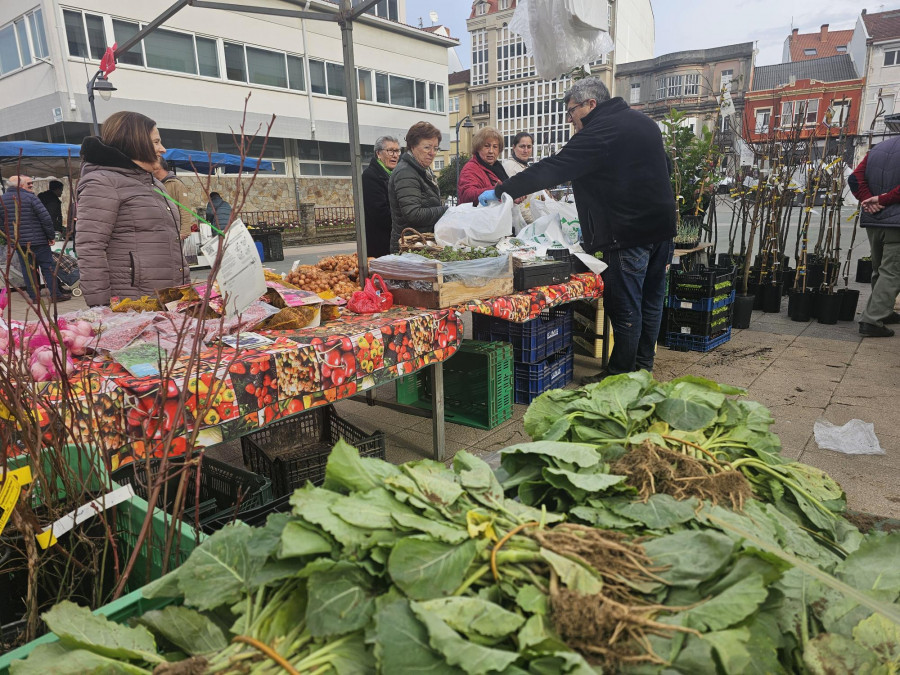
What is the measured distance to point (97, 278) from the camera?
310 centimetres

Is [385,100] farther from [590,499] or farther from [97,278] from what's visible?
[590,499]

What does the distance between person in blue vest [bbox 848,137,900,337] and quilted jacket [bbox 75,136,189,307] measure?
6.26 metres

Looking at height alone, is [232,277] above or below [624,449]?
above

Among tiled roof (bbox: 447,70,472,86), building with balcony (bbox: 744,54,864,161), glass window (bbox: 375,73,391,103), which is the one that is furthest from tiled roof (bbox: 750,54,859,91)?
glass window (bbox: 375,73,391,103)

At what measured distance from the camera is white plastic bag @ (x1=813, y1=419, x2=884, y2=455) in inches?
110

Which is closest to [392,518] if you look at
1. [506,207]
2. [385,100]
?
[506,207]

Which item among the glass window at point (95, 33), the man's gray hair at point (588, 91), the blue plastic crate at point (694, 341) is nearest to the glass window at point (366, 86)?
the glass window at point (95, 33)

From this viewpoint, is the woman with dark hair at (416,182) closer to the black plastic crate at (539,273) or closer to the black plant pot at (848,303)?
the black plastic crate at (539,273)

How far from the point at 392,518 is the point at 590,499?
1.67 feet

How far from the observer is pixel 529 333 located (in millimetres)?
4211

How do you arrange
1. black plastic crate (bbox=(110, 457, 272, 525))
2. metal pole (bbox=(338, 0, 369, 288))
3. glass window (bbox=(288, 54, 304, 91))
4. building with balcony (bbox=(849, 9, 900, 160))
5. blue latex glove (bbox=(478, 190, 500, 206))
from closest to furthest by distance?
black plastic crate (bbox=(110, 457, 272, 525)) → metal pole (bbox=(338, 0, 369, 288)) → blue latex glove (bbox=(478, 190, 500, 206)) → glass window (bbox=(288, 54, 304, 91)) → building with balcony (bbox=(849, 9, 900, 160))

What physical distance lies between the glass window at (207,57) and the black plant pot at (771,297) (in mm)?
20280

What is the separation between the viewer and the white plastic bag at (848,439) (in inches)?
110

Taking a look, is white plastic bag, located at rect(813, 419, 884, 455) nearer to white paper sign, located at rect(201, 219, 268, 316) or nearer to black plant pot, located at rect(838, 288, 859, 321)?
white paper sign, located at rect(201, 219, 268, 316)
